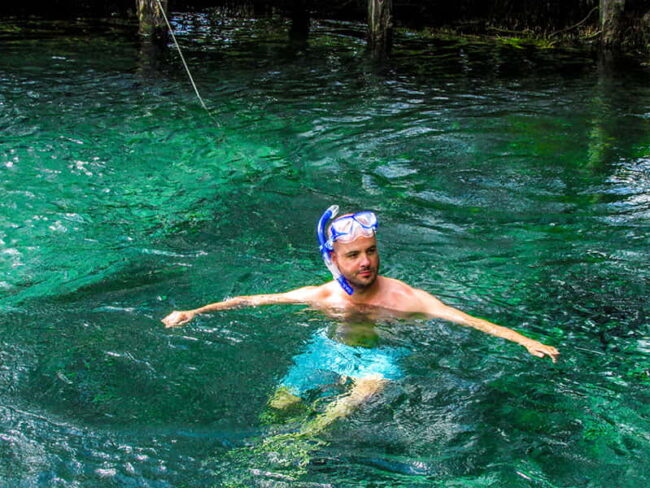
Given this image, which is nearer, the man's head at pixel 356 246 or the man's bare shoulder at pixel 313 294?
the man's head at pixel 356 246

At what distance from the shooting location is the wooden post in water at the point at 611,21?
15.9 metres

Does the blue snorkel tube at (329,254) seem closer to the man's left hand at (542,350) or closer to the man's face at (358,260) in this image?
the man's face at (358,260)

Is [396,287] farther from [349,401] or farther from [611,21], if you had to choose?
[611,21]

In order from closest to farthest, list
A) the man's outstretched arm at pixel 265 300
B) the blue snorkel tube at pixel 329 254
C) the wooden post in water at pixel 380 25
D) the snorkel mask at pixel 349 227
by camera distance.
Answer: the snorkel mask at pixel 349 227 → the blue snorkel tube at pixel 329 254 → the man's outstretched arm at pixel 265 300 → the wooden post in water at pixel 380 25

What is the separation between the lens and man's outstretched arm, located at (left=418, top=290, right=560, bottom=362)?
174 inches

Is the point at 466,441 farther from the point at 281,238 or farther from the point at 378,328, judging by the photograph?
the point at 281,238

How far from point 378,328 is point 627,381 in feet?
5.25

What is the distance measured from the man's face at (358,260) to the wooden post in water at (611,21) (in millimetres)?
13276

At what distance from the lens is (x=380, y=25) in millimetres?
16859

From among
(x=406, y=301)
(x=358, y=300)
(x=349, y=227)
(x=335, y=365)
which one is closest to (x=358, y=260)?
(x=349, y=227)

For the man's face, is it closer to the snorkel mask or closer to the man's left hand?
the snorkel mask

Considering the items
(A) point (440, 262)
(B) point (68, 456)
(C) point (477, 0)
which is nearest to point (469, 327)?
(A) point (440, 262)

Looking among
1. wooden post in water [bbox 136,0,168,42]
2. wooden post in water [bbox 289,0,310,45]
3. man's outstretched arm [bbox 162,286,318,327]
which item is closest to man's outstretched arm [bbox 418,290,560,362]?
man's outstretched arm [bbox 162,286,318,327]

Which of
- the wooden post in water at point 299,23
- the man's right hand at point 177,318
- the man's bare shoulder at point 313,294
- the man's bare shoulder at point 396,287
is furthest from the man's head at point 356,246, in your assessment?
the wooden post in water at point 299,23
